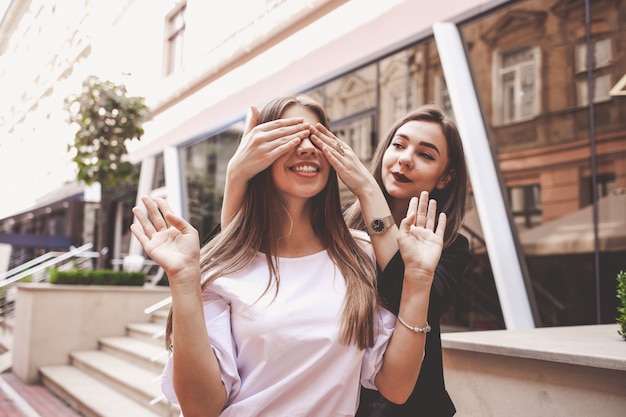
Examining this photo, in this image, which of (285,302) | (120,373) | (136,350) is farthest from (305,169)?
(136,350)

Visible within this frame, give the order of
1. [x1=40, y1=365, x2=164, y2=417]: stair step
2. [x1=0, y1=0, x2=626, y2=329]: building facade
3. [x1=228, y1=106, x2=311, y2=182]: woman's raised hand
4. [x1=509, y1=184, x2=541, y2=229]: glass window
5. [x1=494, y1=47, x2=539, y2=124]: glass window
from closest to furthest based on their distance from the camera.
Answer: [x1=228, y1=106, x2=311, y2=182]: woman's raised hand < [x1=40, y1=365, x2=164, y2=417]: stair step < [x1=0, y1=0, x2=626, y2=329]: building facade < [x1=509, y1=184, x2=541, y2=229]: glass window < [x1=494, y1=47, x2=539, y2=124]: glass window

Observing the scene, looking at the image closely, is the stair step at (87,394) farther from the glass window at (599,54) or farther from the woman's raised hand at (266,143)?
the glass window at (599,54)

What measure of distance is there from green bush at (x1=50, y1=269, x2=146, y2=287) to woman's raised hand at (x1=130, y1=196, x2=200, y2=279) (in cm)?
712

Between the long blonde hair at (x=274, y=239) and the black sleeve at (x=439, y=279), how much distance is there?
0.15ft

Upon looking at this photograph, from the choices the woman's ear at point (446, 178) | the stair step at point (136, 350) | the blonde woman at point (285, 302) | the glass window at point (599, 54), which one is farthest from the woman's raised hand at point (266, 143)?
the glass window at point (599, 54)

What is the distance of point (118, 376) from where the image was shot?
238 inches

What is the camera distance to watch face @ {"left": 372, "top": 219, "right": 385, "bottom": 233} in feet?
4.86

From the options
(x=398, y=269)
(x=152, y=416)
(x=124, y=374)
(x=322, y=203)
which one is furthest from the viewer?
(x=124, y=374)

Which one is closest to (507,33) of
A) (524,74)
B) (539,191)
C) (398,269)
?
(524,74)

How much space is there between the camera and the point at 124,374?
6137 millimetres


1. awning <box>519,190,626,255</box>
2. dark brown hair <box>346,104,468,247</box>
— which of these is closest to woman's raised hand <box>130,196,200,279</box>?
dark brown hair <box>346,104,468,247</box>

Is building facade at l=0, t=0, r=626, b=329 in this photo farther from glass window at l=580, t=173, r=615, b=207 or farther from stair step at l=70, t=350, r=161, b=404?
stair step at l=70, t=350, r=161, b=404

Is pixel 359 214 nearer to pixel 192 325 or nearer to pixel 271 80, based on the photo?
pixel 192 325

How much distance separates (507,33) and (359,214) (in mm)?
6539
